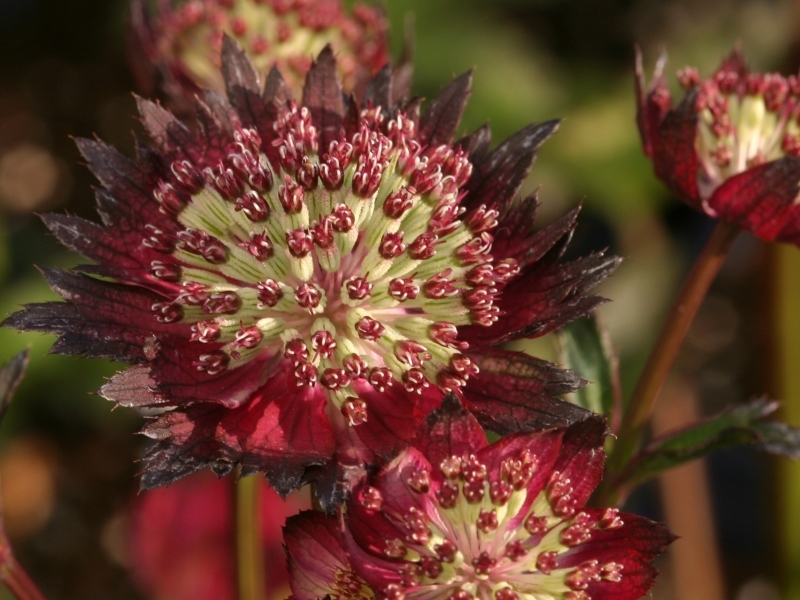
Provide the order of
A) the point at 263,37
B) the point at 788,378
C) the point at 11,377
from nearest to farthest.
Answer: the point at 11,377 → the point at 263,37 → the point at 788,378

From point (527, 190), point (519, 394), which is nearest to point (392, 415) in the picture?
point (519, 394)

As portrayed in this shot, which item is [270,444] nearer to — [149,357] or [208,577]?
[149,357]

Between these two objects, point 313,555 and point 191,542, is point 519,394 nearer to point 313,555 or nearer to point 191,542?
point 313,555

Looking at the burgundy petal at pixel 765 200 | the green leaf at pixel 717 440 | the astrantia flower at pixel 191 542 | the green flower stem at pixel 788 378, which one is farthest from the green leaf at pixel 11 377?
the green flower stem at pixel 788 378

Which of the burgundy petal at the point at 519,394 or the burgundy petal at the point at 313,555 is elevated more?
the burgundy petal at the point at 519,394

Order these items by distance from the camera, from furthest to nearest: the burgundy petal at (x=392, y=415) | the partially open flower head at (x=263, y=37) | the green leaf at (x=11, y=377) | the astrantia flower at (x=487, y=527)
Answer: the partially open flower head at (x=263, y=37), the green leaf at (x=11, y=377), the burgundy petal at (x=392, y=415), the astrantia flower at (x=487, y=527)

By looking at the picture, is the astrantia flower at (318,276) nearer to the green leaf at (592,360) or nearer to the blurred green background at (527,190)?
the green leaf at (592,360)

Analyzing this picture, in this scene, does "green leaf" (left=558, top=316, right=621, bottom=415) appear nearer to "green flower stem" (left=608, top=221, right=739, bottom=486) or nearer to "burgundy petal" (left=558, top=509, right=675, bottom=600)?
"green flower stem" (left=608, top=221, right=739, bottom=486)

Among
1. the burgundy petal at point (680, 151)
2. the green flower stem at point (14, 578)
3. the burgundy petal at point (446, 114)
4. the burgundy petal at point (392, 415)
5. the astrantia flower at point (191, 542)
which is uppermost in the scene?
the burgundy petal at point (446, 114)

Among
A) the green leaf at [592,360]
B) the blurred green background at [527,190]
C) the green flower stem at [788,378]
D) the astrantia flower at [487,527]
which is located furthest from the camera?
the blurred green background at [527,190]
